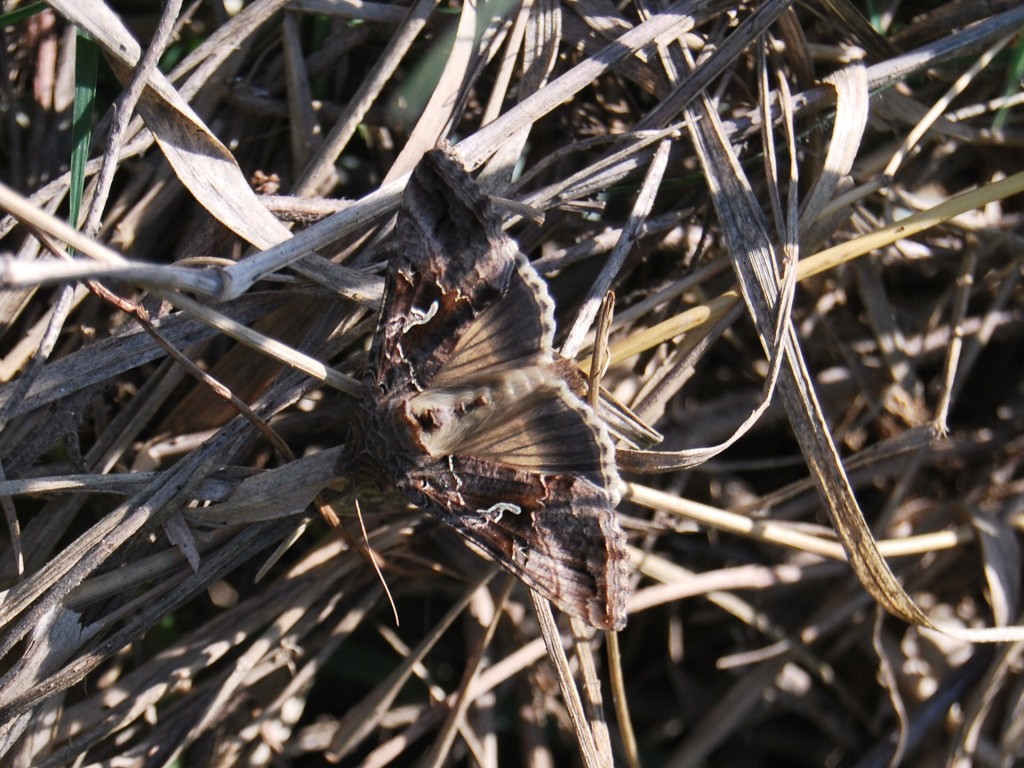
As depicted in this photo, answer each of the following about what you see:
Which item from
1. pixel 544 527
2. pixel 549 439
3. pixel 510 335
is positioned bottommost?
pixel 544 527

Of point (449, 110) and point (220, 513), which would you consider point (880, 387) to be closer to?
point (449, 110)

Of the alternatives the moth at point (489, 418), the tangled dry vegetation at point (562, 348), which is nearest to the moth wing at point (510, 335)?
the moth at point (489, 418)

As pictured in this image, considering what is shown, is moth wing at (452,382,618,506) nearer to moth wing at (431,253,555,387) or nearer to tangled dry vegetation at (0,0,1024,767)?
moth wing at (431,253,555,387)

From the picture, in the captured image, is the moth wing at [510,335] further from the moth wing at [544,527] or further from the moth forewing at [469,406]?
the moth wing at [544,527]

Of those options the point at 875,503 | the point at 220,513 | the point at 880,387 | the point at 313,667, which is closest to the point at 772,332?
the point at 880,387

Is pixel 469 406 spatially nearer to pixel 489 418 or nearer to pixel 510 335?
pixel 489 418

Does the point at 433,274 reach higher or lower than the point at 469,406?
higher

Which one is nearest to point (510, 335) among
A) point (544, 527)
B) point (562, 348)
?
point (562, 348)
